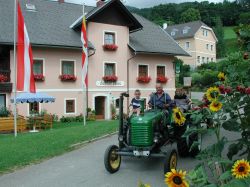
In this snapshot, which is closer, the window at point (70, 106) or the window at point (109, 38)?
the window at point (70, 106)

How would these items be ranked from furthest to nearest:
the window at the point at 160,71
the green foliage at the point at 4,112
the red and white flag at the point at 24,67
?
the window at the point at 160,71
the green foliage at the point at 4,112
the red and white flag at the point at 24,67

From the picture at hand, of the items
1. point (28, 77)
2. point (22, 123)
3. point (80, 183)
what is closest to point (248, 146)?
point (80, 183)

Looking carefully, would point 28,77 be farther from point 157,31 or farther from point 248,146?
point 157,31

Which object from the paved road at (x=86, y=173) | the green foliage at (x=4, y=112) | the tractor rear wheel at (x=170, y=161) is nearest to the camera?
the tractor rear wheel at (x=170, y=161)

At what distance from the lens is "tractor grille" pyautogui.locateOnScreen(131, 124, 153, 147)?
819cm

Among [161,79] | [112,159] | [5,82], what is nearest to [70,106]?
[5,82]

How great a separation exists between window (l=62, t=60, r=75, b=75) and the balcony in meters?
3.91

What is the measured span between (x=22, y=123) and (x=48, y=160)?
11.1m

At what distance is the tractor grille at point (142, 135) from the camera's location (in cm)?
819

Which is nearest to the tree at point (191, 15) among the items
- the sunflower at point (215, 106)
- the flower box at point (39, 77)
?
the flower box at point (39, 77)

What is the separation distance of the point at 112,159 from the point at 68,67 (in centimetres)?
1881

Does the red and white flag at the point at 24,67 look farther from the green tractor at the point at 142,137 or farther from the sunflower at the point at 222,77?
the sunflower at the point at 222,77

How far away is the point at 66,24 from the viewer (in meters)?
28.2

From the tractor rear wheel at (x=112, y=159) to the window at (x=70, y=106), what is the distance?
712 inches
